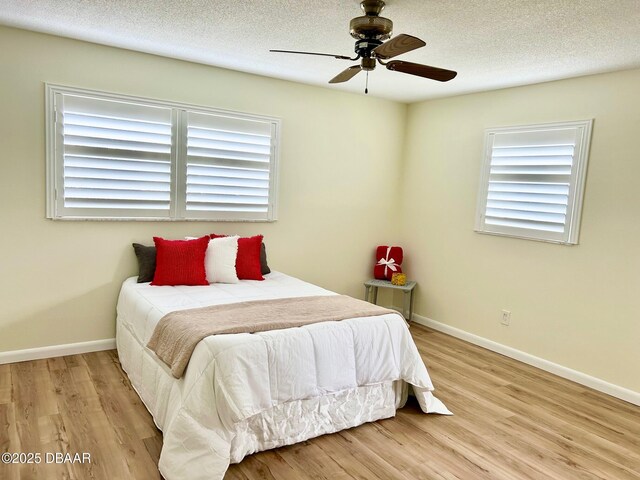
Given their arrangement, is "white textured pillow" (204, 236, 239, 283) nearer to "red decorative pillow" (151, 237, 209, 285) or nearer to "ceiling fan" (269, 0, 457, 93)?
"red decorative pillow" (151, 237, 209, 285)

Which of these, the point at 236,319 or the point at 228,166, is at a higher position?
the point at 228,166

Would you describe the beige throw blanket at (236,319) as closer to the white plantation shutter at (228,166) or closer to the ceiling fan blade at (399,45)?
the white plantation shutter at (228,166)

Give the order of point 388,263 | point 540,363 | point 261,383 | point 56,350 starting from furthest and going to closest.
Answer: point 388,263 → point 540,363 → point 56,350 → point 261,383

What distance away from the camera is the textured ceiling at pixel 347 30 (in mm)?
2592

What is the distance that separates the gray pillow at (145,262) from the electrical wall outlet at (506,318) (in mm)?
3086

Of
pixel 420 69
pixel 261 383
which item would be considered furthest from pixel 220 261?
pixel 420 69

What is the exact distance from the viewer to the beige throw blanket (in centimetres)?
254

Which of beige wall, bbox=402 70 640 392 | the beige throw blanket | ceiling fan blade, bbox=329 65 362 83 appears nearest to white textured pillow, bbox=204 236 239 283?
the beige throw blanket

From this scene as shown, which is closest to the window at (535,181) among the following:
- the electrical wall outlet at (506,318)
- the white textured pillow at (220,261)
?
the electrical wall outlet at (506,318)

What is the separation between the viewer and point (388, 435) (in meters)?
2.78

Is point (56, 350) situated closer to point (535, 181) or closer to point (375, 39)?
point (375, 39)

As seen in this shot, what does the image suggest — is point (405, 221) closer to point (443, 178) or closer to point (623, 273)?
point (443, 178)

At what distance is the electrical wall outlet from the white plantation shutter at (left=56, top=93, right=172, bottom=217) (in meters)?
3.13

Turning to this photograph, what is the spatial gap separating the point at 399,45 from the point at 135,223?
8.59 feet
